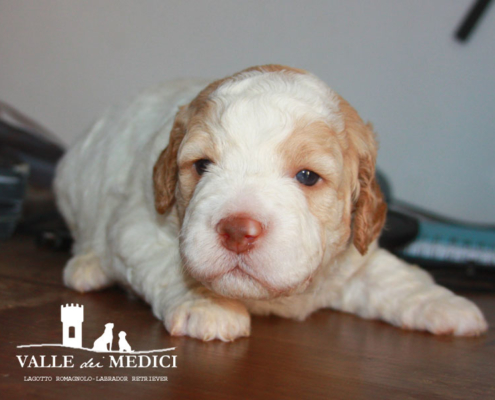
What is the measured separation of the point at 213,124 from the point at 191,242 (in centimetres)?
49

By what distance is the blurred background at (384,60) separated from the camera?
17.3 feet

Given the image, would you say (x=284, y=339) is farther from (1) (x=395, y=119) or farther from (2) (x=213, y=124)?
(1) (x=395, y=119)

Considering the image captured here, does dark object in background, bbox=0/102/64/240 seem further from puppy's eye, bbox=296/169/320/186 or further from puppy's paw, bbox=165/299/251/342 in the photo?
puppy's eye, bbox=296/169/320/186

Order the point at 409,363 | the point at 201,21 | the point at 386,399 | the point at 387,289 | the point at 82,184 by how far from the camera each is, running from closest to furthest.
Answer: the point at 386,399 < the point at 409,363 < the point at 387,289 < the point at 82,184 < the point at 201,21

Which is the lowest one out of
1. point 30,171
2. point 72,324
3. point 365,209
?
point 30,171

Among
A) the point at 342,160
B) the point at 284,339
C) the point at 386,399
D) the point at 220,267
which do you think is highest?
the point at 342,160

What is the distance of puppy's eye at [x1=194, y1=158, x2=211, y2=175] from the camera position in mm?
2268

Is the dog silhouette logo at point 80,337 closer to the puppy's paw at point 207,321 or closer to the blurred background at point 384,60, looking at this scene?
the puppy's paw at point 207,321

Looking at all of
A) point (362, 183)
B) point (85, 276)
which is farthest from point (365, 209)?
point (85, 276)

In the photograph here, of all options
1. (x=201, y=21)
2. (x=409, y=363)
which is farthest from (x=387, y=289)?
(x=201, y=21)

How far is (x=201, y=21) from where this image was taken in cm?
563

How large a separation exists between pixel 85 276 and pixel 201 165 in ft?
3.12

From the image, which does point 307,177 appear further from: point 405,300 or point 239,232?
point 405,300

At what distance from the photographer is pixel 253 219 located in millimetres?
1899
